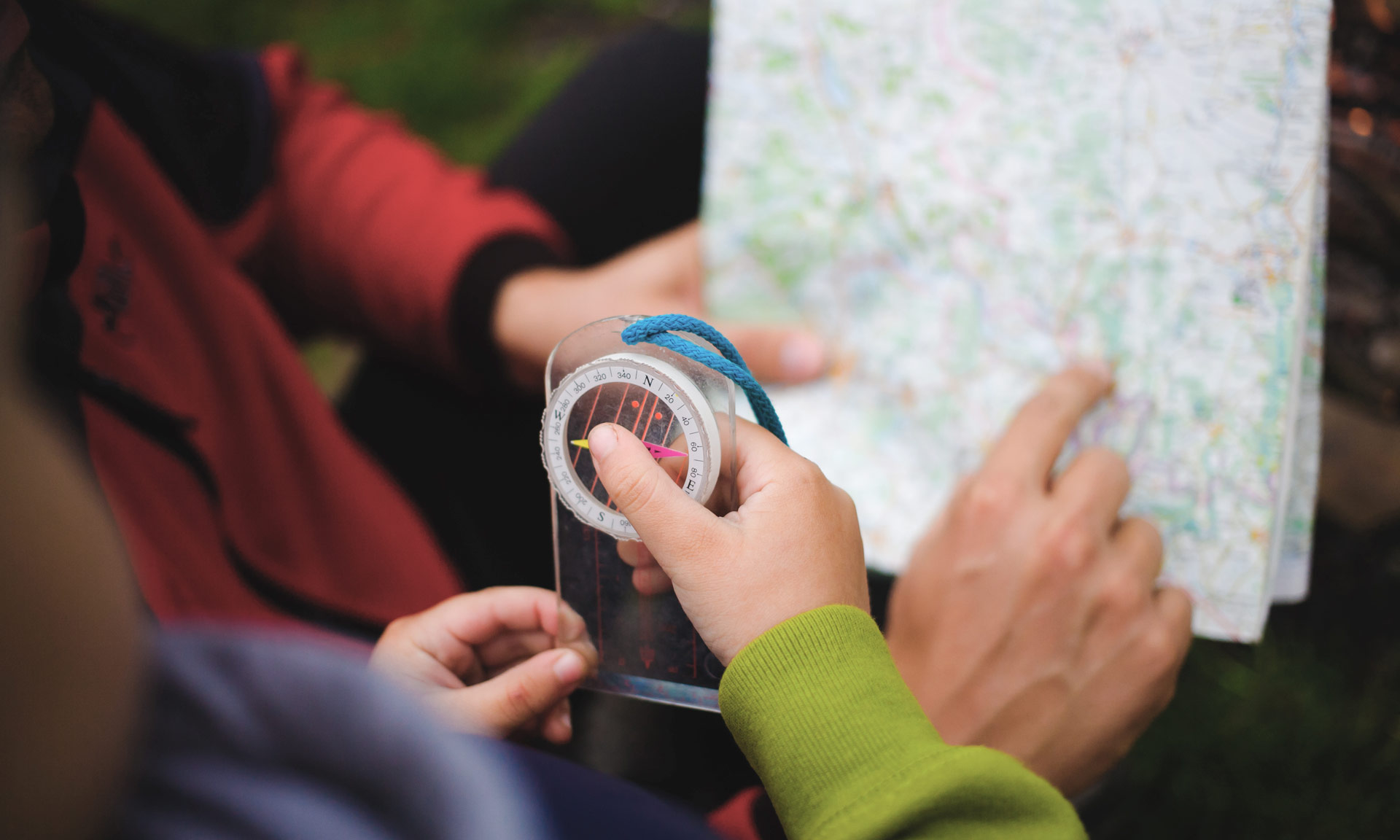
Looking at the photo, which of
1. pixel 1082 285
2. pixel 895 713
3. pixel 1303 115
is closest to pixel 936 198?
pixel 1082 285

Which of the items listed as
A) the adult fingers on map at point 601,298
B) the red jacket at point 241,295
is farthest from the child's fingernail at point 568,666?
the adult fingers on map at point 601,298

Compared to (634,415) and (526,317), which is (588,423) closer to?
(634,415)

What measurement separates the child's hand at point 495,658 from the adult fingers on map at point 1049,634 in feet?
0.85

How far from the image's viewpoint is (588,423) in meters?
0.40

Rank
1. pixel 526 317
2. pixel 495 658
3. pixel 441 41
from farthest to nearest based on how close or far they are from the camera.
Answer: pixel 441 41
pixel 526 317
pixel 495 658

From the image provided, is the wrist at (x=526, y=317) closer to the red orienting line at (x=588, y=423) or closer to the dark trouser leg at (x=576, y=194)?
the dark trouser leg at (x=576, y=194)

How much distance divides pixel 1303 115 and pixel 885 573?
46cm

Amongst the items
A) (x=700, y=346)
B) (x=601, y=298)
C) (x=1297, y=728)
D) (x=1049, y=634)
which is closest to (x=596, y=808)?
(x=700, y=346)

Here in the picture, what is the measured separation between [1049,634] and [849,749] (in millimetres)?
292

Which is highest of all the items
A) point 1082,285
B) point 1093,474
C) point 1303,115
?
point 1303,115

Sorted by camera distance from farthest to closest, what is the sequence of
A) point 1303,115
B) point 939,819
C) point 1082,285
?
1. point 1082,285
2. point 1303,115
3. point 939,819

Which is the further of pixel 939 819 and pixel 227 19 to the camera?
pixel 227 19

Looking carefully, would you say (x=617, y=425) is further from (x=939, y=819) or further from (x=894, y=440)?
(x=894, y=440)

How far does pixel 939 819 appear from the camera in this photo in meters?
0.37
